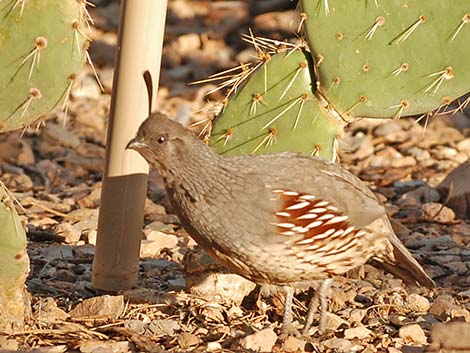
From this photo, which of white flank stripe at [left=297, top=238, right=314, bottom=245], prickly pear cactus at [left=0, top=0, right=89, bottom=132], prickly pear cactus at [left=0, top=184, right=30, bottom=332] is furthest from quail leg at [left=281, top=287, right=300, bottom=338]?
prickly pear cactus at [left=0, top=0, right=89, bottom=132]

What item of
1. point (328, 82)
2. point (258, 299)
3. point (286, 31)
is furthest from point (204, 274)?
point (286, 31)

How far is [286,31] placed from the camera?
930cm

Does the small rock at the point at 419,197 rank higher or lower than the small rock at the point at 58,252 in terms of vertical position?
higher

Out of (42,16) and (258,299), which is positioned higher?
(42,16)

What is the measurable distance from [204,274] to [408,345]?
0.94m

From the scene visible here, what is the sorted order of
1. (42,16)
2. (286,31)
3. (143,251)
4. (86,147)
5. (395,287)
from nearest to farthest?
(42,16)
(395,287)
(143,251)
(86,147)
(286,31)

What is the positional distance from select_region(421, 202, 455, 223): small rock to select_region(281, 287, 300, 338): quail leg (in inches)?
76.4

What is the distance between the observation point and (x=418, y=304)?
4.74 metres

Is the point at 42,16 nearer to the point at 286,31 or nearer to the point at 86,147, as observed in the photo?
the point at 86,147

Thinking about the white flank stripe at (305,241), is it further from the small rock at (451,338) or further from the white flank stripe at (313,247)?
the small rock at (451,338)

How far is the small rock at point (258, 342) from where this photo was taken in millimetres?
4164

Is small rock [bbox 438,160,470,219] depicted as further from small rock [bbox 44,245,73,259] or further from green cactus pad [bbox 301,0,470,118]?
small rock [bbox 44,245,73,259]

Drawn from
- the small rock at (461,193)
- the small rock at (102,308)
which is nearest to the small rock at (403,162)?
the small rock at (461,193)

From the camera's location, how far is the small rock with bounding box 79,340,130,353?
4.18 meters
